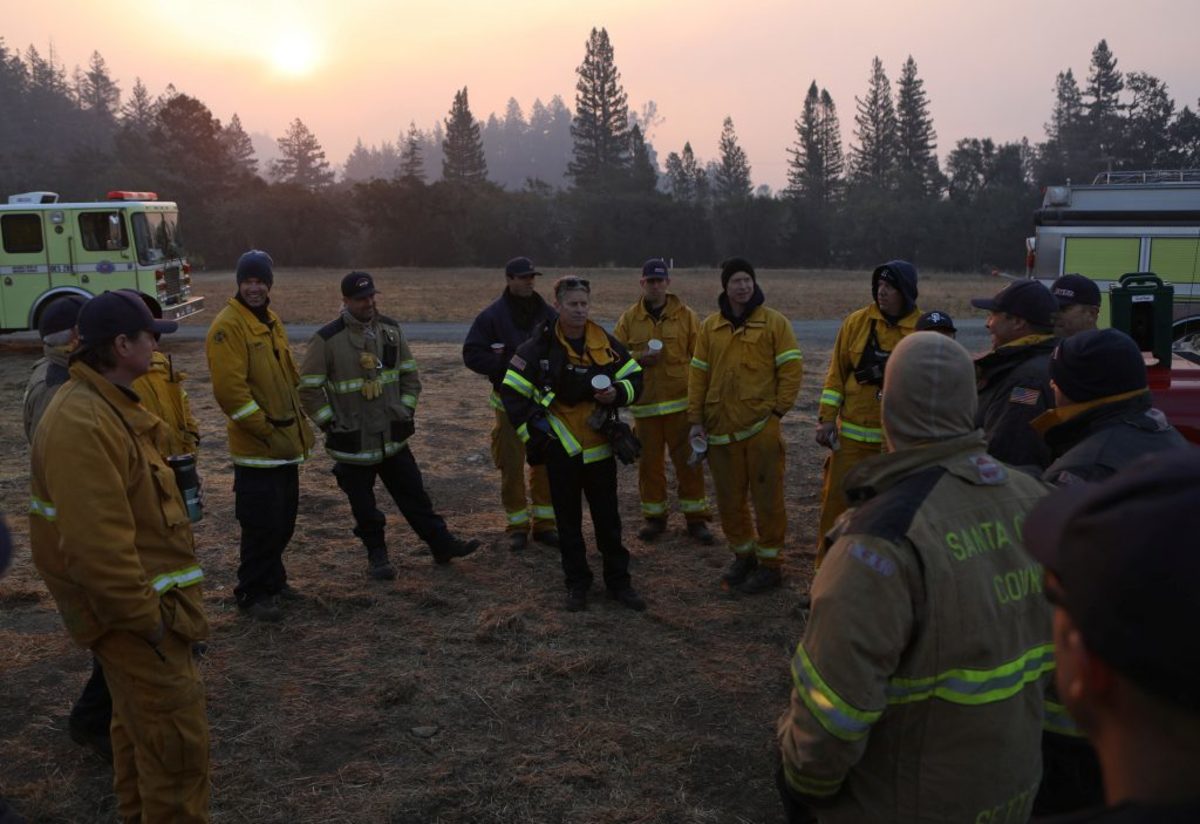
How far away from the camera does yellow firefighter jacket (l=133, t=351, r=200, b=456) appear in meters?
4.92

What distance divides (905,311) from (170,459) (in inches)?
160

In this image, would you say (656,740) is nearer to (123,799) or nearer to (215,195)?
(123,799)

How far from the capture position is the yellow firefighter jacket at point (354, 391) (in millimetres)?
6070

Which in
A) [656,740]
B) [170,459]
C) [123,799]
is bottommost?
[656,740]

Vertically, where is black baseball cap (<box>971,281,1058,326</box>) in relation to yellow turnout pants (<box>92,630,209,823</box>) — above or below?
above

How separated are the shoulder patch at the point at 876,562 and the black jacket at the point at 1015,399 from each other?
2119mm

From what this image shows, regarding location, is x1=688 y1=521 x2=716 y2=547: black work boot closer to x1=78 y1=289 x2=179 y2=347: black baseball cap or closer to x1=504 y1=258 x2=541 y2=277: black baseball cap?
x1=504 y1=258 x2=541 y2=277: black baseball cap

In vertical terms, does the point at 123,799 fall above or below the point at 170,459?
below

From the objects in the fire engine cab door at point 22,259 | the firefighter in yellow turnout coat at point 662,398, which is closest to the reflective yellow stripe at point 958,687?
the firefighter in yellow turnout coat at point 662,398

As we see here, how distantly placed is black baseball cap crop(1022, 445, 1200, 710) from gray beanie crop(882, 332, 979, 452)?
1.19 m

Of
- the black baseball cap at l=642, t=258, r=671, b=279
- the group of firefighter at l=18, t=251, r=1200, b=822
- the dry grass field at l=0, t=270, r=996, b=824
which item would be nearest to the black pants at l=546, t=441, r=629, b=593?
the group of firefighter at l=18, t=251, r=1200, b=822

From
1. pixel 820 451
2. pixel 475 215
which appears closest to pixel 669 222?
pixel 475 215

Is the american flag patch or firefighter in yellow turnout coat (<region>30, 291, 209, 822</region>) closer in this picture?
firefighter in yellow turnout coat (<region>30, 291, 209, 822</region>)

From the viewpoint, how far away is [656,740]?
4406 millimetres
